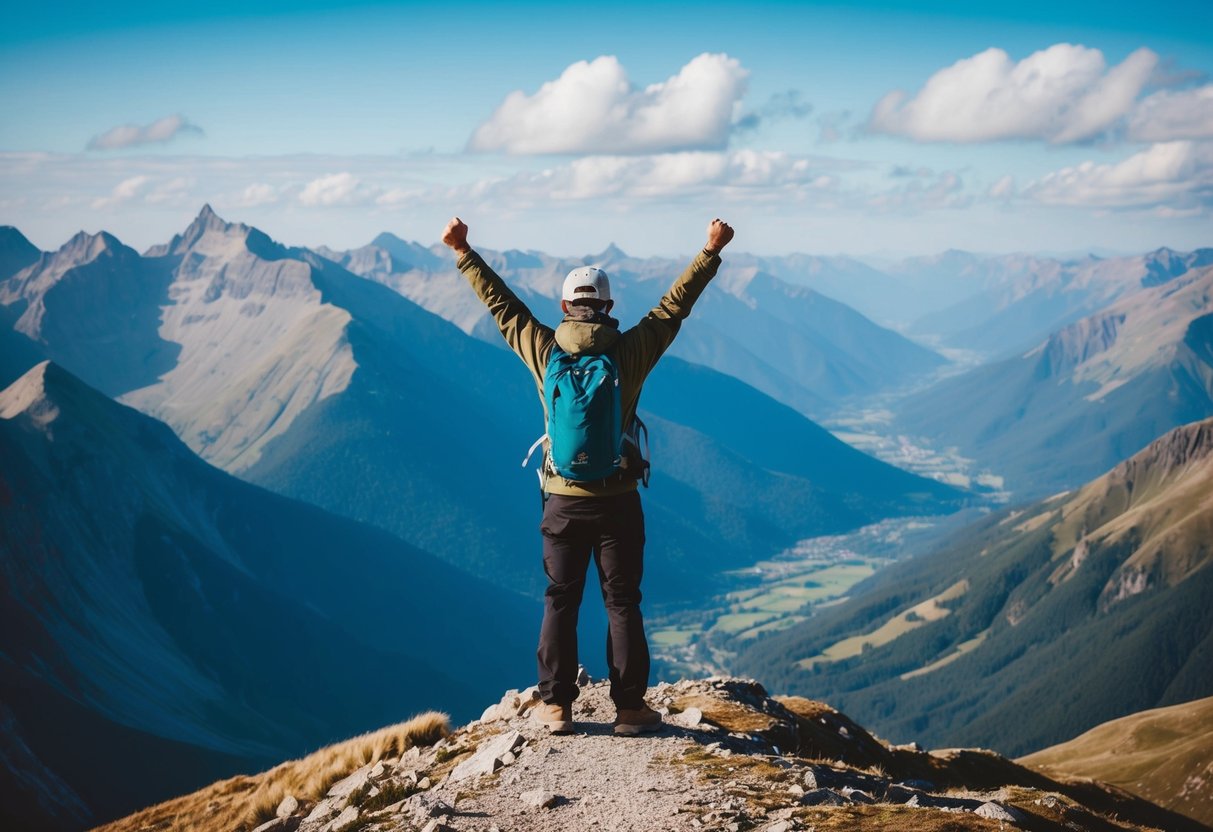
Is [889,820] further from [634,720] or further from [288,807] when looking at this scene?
[288,807]

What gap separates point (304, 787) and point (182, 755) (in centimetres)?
12786

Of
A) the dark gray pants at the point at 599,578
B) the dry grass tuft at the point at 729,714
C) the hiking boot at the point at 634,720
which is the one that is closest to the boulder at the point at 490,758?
the dark gray pants at the point at 599,578

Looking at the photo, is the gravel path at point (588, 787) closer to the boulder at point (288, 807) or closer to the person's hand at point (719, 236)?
the boulder at point (288, 807)

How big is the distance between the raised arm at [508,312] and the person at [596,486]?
18 mm

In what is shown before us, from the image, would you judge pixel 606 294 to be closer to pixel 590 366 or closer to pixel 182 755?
pixel 590 366

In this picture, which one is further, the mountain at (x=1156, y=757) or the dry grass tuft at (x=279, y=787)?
the mountain at (x=1156, y=757)

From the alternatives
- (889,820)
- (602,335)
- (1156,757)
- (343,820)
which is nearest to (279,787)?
(343,820)

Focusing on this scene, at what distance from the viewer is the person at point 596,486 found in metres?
18.2

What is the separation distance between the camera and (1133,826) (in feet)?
72.9

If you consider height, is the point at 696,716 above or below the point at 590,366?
below

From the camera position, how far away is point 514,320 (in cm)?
1888

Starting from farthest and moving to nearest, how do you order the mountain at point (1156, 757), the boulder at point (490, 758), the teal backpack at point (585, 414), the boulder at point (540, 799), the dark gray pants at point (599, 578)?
the mountain at point (1156, 757) → the boulder at point (490, 758) → the dark gray pants at point (599, 578) → the teal backpack at point (585, 414) → the boulder at point (540, 799)

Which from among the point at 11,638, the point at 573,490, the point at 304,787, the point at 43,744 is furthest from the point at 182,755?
the point at 573,490

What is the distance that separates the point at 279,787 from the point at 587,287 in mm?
13629
